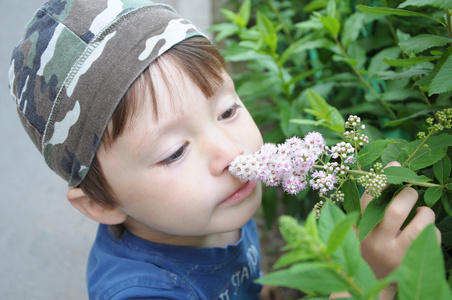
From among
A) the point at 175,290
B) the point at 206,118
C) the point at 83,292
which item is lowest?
the point at 83,292

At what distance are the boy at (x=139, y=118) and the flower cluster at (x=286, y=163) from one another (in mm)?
56

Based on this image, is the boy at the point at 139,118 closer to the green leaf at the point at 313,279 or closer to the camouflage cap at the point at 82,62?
the camouflage cap at the point at 82,62

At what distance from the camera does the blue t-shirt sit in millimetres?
1332

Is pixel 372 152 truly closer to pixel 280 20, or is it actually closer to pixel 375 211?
pixel 375 211

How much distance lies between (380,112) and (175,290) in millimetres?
961

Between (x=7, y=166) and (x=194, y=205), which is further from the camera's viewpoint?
(x=7, y=166)

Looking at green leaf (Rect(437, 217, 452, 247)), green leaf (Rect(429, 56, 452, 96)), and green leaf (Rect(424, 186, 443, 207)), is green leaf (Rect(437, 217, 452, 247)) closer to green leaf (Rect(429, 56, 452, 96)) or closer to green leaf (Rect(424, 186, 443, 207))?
green leaf (Rect(424, 186, 443, 207))

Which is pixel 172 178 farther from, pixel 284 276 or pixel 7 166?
pixel 7 166

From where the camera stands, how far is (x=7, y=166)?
3156mm

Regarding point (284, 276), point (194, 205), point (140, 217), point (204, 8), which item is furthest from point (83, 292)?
point (204, 8)

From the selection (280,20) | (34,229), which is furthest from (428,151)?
(34,229)

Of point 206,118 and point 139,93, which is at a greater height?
point 139,93

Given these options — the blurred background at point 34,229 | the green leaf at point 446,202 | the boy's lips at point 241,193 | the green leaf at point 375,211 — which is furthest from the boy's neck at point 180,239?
the blurred background at point 34,229

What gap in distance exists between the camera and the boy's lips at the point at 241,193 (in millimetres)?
1213
